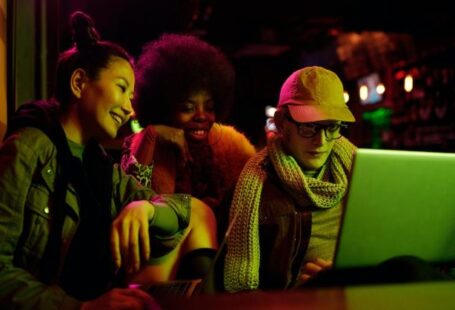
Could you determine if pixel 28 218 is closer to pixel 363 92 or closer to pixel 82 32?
pixel 82 32

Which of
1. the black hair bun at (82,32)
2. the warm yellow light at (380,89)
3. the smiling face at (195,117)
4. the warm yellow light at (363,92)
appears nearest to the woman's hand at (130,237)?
the black hair bun at (82,32)

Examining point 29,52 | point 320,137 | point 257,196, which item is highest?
point 29,52

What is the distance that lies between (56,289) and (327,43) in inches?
410

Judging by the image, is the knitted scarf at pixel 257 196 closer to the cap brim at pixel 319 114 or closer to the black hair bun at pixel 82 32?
the cap brim at pixel 319 114

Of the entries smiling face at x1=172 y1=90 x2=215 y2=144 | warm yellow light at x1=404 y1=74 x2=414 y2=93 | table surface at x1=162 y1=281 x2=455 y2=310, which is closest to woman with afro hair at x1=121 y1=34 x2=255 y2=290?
smiling face at x1=172 y1=90 x2=215 y2=144

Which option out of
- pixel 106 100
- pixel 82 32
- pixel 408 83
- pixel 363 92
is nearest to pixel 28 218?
pixel 106 100

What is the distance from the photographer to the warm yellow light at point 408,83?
8.84m

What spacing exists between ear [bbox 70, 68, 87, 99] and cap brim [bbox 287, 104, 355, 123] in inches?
31.7

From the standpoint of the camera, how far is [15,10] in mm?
2033

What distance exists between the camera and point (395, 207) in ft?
4.58

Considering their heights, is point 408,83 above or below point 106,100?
below

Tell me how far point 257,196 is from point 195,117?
0.52m

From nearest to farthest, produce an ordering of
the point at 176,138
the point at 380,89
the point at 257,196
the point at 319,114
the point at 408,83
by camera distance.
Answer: the point at 319,114 < the point at 257,196 < the point at 176,138 < the point at 408,83 < the point at 380,89

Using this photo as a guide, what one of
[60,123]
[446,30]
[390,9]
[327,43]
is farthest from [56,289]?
[327,43]
